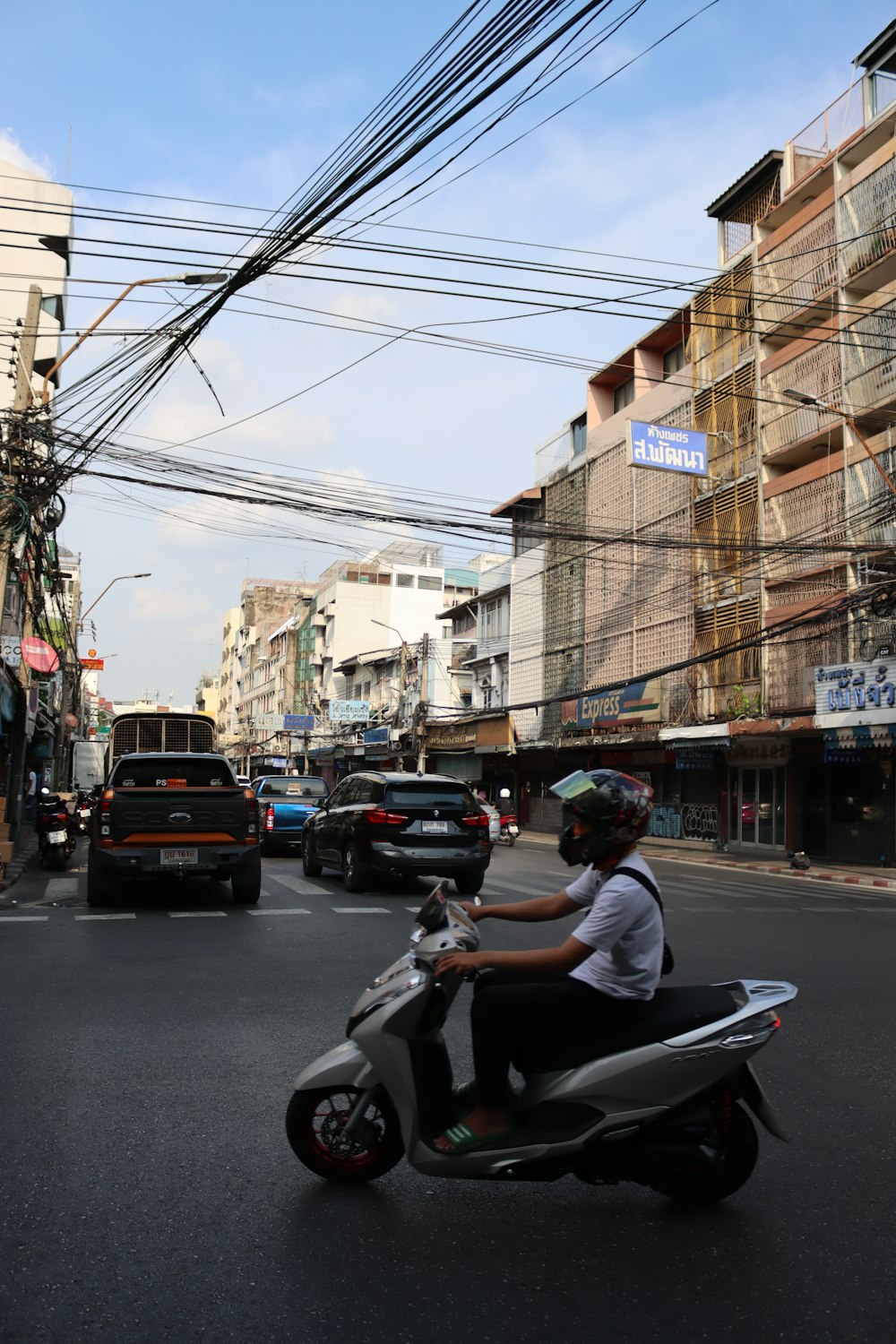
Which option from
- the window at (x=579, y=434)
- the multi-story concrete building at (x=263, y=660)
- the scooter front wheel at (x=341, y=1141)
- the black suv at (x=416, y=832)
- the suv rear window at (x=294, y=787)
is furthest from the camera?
the multi-story concrete building at (x=263, y=660)

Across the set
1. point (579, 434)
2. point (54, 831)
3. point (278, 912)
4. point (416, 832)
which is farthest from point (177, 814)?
point (579, 434)

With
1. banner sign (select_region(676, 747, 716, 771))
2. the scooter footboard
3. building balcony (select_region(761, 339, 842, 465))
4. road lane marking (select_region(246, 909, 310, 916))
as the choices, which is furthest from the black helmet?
banner sign (select_region(676, 747, 716, 771))

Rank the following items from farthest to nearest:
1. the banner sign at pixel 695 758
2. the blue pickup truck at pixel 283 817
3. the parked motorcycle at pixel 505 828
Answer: the banner sign at pixel 695 758 → the parked motorcycle at pixel 505 828 → the blue pickup truck at pixel 283 817

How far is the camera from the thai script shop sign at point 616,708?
34.2 meters

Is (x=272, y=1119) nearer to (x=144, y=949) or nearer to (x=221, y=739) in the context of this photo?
(x=144, y=949)

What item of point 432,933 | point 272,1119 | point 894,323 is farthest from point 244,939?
point 894,323

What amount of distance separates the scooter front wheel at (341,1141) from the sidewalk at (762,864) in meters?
18.5

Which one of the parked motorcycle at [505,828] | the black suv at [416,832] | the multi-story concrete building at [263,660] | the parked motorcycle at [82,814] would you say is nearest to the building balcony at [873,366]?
the parked motorcycle at [505,828]

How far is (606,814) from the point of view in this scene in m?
3.94

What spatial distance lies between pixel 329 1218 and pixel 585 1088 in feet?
3.37

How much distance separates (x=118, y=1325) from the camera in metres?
3.07

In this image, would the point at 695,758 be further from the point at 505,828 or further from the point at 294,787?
the point at 294,787

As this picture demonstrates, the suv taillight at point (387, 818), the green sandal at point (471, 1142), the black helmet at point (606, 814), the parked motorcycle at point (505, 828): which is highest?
the black helmet at point (606, 814)

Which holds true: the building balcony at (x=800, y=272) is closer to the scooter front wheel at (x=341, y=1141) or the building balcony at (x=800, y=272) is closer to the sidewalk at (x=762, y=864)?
the sidewalk at (x=762, y=864)
